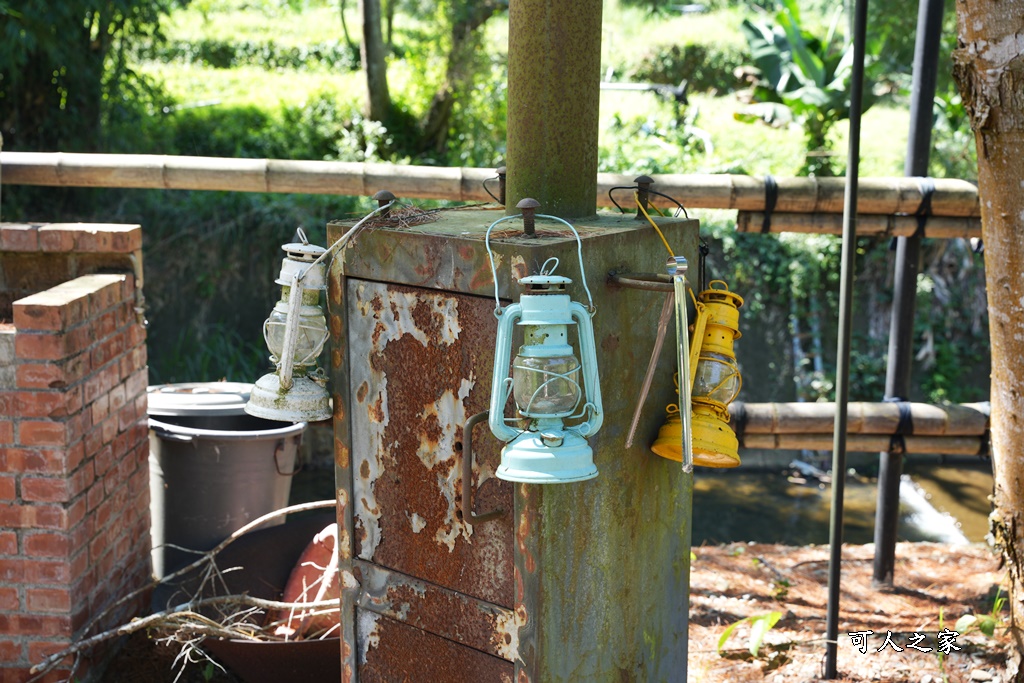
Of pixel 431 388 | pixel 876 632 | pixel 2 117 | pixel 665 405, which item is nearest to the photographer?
pixel 431 388

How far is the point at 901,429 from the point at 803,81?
8.41 metres

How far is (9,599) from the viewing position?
312cm

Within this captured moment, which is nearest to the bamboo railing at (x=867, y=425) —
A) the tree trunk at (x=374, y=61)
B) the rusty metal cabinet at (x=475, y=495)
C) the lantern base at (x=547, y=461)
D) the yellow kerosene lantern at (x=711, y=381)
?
the rusty metal cabinet at (x=475, y=495)

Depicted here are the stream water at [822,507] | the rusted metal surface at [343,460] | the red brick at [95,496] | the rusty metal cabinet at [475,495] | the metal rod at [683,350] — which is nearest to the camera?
the metal rod at [683,350]

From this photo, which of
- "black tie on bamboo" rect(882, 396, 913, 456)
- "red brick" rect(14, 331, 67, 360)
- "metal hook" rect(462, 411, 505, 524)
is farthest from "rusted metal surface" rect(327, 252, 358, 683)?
"black tie on bamboo" rect(882, 396, 913, 456)

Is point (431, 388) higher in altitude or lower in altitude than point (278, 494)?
higher

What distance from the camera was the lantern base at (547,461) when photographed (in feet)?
6.44

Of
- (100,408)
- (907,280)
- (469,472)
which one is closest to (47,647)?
(100,408)

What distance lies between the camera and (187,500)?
12.6 ft

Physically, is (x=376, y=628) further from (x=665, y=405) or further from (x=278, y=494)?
(x=278, y=494)

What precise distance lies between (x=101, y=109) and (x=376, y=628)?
7394 mm

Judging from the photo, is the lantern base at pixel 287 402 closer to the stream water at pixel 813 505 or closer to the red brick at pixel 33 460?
the red brick at pixel 33 460

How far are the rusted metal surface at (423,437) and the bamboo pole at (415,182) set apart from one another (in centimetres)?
161

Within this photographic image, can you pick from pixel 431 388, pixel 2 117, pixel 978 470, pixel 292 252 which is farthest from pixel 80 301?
pixel 978 470
